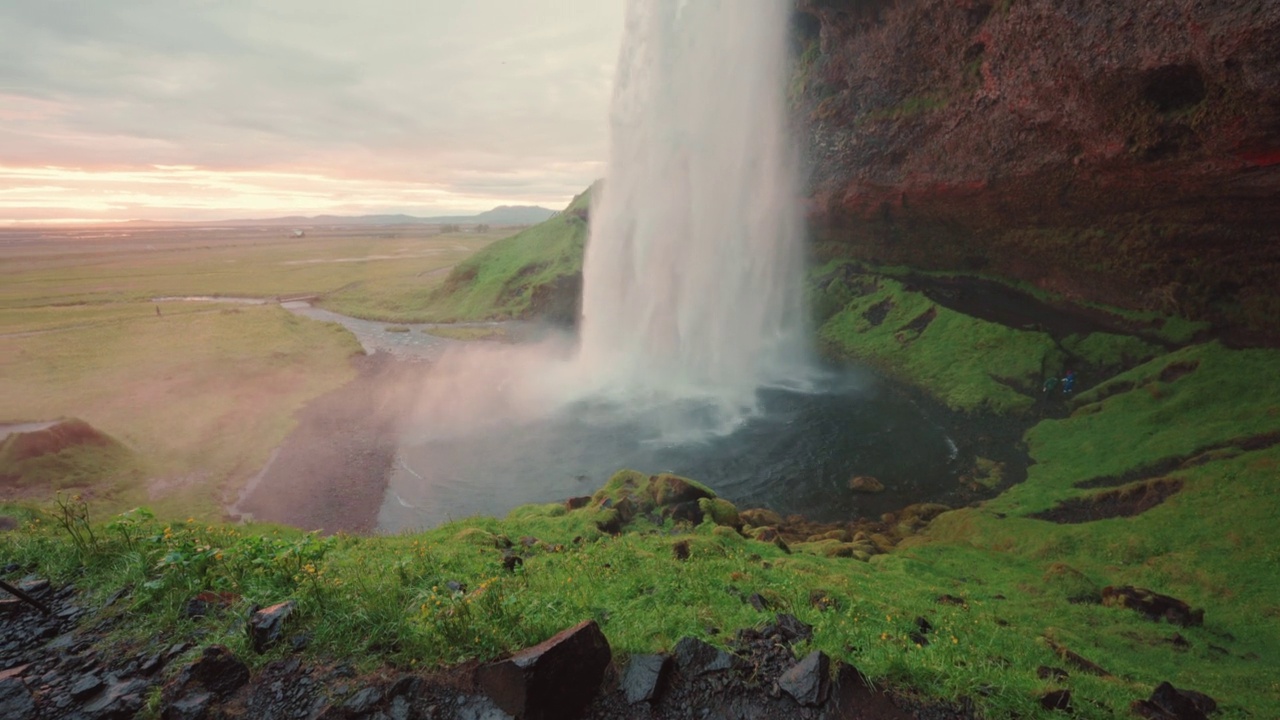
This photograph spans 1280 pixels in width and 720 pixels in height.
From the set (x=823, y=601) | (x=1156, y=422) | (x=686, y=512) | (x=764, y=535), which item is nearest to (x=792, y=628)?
(x=823, y=601)

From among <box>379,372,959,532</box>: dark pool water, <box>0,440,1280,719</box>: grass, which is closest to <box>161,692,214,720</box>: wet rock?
<box>0,440,1280,719</box>: grass

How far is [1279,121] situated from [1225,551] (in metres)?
14.1

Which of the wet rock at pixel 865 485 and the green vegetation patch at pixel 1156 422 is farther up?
the green vegetation patch at pixel 1156 422

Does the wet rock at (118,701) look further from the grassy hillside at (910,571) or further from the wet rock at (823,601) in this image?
the wet rock at (823,601)

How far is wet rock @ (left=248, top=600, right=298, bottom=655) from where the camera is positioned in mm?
5938

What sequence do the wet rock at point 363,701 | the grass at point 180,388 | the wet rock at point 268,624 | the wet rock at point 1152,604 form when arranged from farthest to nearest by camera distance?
1. the grass at point 180,388
2. the wet rock at point 1152,604
3. the wet rock at point 268,624
4. the wet rock at point 363,701

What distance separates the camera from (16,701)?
5199 millimetres

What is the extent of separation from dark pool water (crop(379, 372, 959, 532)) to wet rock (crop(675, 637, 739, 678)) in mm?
13525

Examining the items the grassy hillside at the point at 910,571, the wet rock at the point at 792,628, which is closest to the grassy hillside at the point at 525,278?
the grassy hillside at the point at 910,571

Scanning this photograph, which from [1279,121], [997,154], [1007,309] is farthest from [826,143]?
[1279,121]

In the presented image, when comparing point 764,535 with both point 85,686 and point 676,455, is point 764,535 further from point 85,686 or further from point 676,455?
point 85,686

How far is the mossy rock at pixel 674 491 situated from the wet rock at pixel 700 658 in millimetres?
9902

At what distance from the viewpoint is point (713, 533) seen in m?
13.9

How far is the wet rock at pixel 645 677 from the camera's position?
5684 mm
